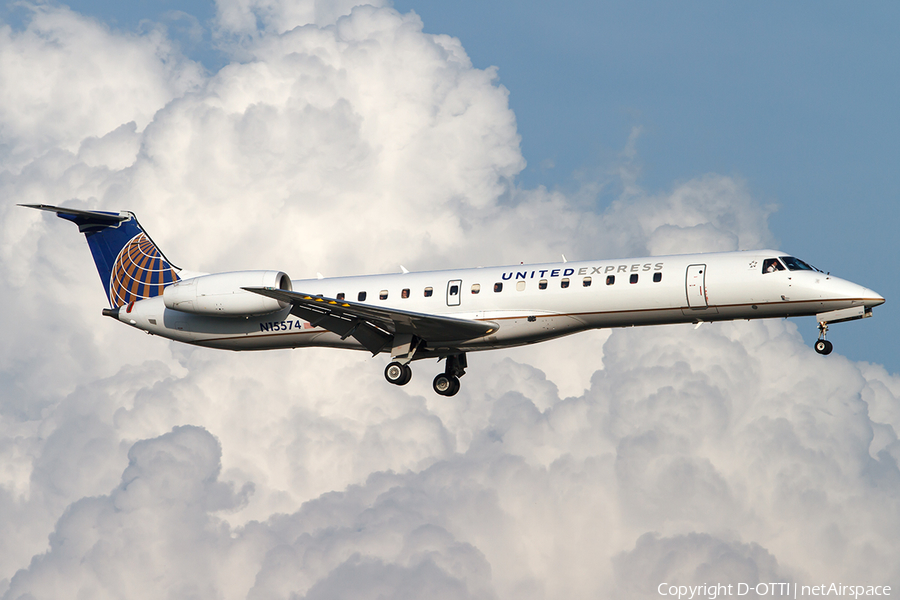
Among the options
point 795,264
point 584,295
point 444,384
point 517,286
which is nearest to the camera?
point 795,264

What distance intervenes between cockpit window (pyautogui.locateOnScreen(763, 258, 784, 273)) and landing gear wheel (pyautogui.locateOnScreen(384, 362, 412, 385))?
11.3 m

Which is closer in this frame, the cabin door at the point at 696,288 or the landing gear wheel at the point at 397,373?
the cabin door at the point at 696,288

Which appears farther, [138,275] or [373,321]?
[138,275]

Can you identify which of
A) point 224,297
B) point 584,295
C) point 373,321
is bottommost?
point 373,321

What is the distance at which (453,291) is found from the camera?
3512 cm

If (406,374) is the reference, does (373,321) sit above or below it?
above

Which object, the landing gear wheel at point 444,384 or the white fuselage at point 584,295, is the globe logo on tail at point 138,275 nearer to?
the white fuselage at point 584,295

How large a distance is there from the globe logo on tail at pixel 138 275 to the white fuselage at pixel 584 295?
2981 millimetres

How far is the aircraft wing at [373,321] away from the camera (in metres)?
32.8

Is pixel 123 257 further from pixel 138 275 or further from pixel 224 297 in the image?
pixel 224 297

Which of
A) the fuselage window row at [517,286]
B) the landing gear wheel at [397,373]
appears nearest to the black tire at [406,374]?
the landing gear wheel at [397,373]

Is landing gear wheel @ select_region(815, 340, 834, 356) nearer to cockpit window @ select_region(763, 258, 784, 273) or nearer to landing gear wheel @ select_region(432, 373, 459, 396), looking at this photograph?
cockpit window @ select_region(763, 258, 784, 273)

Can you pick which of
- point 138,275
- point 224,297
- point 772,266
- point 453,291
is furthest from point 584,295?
point 138,275

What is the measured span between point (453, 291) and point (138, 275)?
39.9 feet
